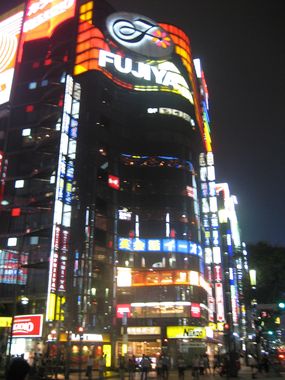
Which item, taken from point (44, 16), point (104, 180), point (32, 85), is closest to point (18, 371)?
point (104, 180)

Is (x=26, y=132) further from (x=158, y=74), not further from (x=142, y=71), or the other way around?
(x=158, y=74)

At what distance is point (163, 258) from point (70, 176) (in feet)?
49.6

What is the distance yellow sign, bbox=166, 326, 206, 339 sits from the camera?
46.1 metres

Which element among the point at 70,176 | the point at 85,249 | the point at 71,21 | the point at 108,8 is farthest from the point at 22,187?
the point at 108,8

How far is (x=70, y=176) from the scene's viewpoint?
42562 millimetres

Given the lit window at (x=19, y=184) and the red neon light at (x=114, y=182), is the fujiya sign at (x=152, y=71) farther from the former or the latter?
the lit window at (x=19, y=184)

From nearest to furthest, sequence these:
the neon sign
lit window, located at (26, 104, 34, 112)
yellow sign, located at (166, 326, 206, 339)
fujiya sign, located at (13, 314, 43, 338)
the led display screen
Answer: fujiya sign, located at (13, 314, 43, 338), yellow sign, located at (166, 326, 206, 339), the led display screen, lit window, located at (26, 104, 34, 112), the neon sign

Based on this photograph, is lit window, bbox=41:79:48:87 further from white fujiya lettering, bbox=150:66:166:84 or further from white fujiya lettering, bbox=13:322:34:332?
white fujiya lettering, bbox=13:322:34:332

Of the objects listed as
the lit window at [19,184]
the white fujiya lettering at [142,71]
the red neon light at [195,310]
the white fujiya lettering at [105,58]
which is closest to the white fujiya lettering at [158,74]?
the white fujiya lettering at [142,71]

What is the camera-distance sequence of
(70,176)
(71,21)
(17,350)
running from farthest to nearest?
(71,21), (70,176), (17,350)

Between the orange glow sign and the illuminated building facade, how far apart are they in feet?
0.65

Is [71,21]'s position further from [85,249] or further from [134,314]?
[134,314]

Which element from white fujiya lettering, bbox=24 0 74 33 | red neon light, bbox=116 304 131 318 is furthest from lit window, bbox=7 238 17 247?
white fujiya lettering, bbox=24 0 74 33

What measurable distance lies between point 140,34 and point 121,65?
7.92 m
